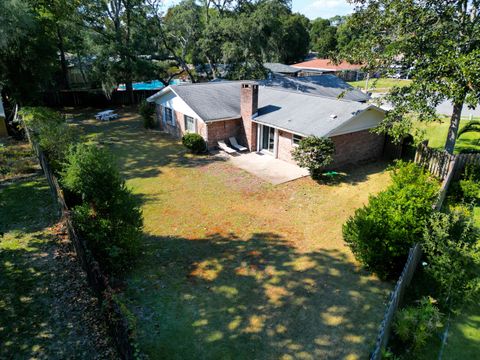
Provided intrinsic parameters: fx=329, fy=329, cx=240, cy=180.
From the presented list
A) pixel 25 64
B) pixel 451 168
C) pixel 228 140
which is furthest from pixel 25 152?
pixel 451 168

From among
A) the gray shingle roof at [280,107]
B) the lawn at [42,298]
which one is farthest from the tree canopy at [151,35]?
the lawn at [42,298]

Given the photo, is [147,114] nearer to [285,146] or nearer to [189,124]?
[189,124]

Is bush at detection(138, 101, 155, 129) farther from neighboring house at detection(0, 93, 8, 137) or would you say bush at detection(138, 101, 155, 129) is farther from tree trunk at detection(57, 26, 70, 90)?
tree trunk at detection(57, 26, 70, 90)

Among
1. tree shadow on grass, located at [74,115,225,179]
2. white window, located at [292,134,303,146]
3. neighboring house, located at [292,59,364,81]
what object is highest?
neighboring house, located at [292,59,364,81]

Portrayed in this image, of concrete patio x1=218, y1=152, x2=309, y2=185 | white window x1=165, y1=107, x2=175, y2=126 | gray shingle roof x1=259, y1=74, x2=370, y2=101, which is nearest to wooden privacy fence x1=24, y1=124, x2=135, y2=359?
concrete patio x1=218, y1=152, x2=309, y2=185

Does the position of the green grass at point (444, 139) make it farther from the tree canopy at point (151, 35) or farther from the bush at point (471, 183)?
the tree canopy at point (151, 35)
